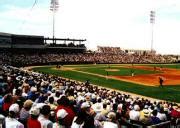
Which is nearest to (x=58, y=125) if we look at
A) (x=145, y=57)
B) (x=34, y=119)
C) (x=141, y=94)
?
(x=34, y=119)

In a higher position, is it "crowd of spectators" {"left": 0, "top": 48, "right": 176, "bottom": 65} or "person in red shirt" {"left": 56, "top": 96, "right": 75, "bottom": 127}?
"person in red shirt" {"left": 56, "top": 96, "right": 75, "bottom": 127}

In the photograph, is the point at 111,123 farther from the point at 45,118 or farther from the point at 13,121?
the point at 13,121

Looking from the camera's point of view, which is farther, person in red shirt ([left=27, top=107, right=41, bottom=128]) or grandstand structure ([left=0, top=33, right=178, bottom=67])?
grandstand structure ([left=0, top=33, right=178, bottom=67])

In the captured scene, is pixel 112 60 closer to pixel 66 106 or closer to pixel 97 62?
pixel 97 62

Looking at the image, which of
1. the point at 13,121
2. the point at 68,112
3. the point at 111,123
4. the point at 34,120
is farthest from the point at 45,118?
the point at 111,123

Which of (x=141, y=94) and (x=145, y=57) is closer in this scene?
(x=141, y=94)

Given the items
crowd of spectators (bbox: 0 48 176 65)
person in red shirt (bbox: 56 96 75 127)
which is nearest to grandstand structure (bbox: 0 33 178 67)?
crowd of spectators (bbox: 0 48 176 65)

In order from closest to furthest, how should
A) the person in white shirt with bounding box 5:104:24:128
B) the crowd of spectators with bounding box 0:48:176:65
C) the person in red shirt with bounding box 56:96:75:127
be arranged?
the person in white shirt with bounding box 5:104:24:128
the person in red shirt with bounding box 56:96:75:127
the crowd of spectators with bounding box 0:48:176:65

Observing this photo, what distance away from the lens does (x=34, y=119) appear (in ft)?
27.9

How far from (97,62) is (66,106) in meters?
83.7

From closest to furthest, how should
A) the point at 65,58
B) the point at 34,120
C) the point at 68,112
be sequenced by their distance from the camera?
the point at 34,120 → the point at 68,112 → the point at 65,58

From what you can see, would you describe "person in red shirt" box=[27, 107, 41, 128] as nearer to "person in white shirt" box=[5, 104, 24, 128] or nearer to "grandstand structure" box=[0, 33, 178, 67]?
"person in white shirt" box=[5, 104, 24, 128]

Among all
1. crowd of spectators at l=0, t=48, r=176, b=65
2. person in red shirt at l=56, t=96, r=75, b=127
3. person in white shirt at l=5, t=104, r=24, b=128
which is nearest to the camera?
person in white shirt at l=5, t=104, r=24, b=128

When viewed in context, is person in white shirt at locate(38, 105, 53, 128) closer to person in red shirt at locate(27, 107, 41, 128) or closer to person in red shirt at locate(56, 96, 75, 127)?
person in red shirt at locate(27, 107, 41, 128)
